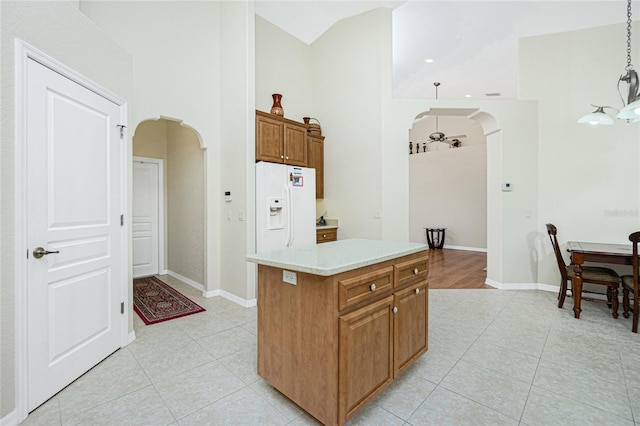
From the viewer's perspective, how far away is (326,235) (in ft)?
15.6

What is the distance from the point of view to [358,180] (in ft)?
15.2

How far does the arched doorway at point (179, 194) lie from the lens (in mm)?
4395

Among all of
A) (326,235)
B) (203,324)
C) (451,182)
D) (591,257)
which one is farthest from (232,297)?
(451,182)

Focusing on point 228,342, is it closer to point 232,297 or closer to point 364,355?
point 232,297

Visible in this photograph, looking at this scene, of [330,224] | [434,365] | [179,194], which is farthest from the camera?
[330,224]

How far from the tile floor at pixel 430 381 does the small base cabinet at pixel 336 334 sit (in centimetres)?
19

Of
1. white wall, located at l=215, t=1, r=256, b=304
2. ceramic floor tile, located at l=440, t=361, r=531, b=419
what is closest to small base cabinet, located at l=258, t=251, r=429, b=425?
ceramic floor tile, located at l=440, t=361, r=531, b=419

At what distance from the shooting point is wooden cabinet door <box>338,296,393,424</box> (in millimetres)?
1525

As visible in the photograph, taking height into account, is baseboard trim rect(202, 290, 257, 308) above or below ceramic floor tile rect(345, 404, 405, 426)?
above

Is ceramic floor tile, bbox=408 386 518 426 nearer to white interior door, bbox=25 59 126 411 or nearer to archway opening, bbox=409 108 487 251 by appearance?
white interior door, bbox=25 59 126 411

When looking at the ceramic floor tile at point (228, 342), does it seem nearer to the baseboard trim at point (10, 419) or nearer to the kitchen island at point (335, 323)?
the kitchen island at point (335, 323)

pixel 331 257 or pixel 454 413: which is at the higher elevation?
pixel 331 257

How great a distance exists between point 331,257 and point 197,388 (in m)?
1.33

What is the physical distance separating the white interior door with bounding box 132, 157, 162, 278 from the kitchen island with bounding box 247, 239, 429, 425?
4.21 meters
